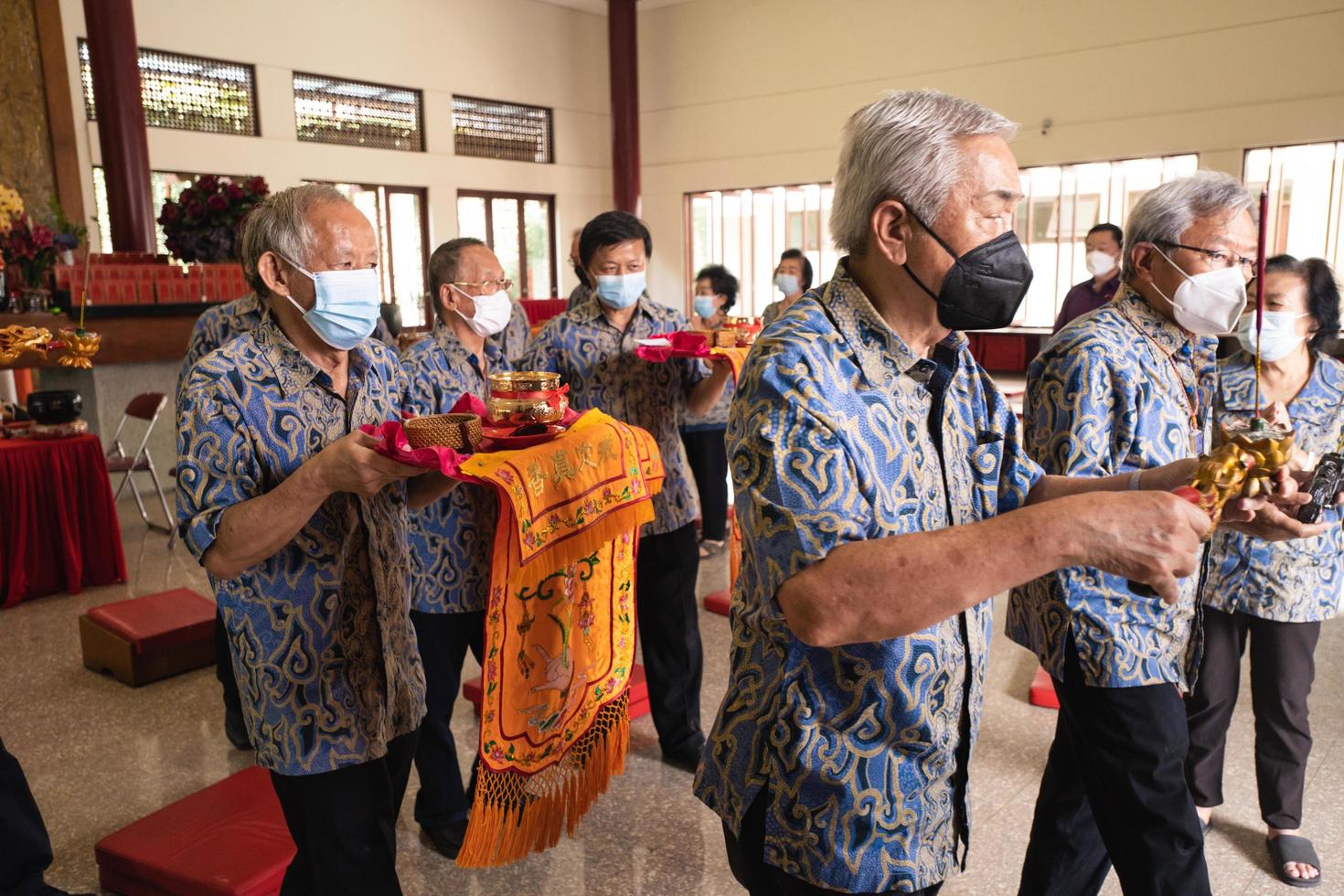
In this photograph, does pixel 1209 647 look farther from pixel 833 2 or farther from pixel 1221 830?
pixel 833 2

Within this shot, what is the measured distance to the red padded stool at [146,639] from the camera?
3459mm

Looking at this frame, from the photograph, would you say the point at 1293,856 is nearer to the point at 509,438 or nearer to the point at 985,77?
the point at 509,438

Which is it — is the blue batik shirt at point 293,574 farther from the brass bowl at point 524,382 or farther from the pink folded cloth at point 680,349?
the pink folded cloth at point 680,349

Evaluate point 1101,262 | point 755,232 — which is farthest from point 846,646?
point 755,232

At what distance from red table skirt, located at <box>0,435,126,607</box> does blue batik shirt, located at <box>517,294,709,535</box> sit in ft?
9.09

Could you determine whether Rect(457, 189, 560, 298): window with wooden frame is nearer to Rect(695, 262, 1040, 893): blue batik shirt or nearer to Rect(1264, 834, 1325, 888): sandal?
Rect(1264, 834, 1325, 888): sandal

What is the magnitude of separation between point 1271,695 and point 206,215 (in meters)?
5.84

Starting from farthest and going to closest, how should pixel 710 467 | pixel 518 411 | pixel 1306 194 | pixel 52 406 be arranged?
pixel 1306 194, pixel 710 467, pixel 52 406, pixel 518 411

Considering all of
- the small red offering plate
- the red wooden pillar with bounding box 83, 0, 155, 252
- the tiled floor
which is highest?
the red wooden pillar with bounding box 83, 0, 155, 252

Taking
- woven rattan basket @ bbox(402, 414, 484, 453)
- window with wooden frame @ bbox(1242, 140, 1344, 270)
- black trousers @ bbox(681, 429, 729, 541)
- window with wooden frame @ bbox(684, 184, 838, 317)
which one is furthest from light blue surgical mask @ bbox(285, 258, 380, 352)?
window with wooden frame @ bbox(684, 184, 838, 317)

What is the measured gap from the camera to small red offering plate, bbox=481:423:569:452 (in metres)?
1.87

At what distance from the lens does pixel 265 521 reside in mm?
1436

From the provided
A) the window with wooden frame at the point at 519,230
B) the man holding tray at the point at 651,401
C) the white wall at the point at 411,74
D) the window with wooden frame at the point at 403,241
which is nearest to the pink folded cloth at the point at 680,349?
the man holding tray at the point at 651,401

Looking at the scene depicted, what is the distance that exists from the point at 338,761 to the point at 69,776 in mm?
1789
